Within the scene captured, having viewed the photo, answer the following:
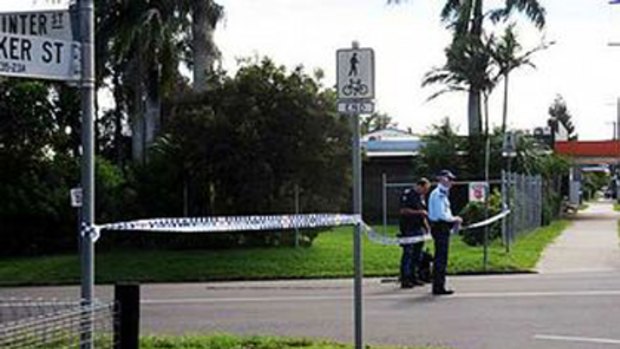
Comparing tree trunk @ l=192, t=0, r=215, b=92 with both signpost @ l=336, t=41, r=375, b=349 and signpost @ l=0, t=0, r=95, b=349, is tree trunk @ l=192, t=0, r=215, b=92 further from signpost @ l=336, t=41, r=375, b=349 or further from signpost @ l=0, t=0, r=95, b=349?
signpost @ l=0, t=0, r=95, b=349

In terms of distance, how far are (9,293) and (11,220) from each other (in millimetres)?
8479

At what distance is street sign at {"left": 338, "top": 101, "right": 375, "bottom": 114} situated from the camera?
9570 mm

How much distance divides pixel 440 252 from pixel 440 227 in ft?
1.67

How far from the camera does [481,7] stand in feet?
141

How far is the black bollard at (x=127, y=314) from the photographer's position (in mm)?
6473

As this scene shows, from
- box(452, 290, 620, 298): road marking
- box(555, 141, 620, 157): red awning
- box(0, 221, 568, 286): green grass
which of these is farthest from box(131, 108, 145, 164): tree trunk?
box(555, 141, 620, 157): red awning

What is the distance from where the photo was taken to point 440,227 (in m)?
17.2

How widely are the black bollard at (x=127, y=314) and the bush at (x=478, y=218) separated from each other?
22529mm

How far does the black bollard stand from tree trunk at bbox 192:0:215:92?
26903 mm

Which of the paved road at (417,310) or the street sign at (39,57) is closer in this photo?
the street sign at (39,57)

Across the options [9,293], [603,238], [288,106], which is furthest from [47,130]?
[603,238]

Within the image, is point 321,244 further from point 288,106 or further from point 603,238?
point 603,238

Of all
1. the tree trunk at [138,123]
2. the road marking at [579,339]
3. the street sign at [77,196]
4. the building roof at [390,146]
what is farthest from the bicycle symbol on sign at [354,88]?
the building roof at [390,146]

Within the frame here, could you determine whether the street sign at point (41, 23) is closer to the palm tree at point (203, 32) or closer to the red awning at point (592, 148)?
the palm tree at point (203, 32)
